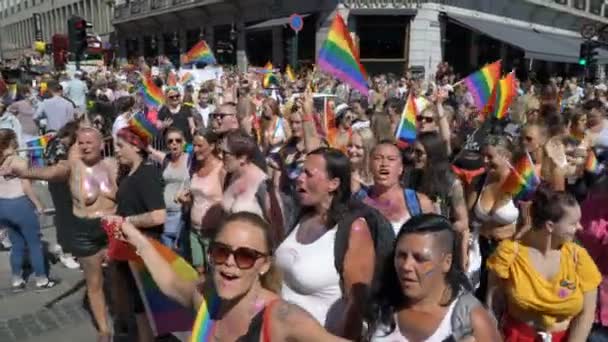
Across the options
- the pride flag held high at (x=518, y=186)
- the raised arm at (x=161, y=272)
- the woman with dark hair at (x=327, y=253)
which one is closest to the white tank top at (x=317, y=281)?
the woman with dark hair at (x=327, y=253)

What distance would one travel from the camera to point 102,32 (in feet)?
182

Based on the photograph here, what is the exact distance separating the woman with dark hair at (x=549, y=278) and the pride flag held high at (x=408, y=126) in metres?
3.35

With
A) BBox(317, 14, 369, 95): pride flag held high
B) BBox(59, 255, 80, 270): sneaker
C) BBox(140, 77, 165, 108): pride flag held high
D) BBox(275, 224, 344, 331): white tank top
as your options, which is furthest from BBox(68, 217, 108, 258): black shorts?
BBox(140, 77, 165, 108): pride flag held high

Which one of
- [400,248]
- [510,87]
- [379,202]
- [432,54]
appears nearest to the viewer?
[400,248]

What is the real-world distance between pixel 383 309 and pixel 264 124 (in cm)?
541

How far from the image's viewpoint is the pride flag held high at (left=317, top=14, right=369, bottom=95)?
6082mm

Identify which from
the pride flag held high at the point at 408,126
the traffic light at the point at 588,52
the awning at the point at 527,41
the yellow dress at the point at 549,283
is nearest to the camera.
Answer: the yellow dress at the point at 549,283

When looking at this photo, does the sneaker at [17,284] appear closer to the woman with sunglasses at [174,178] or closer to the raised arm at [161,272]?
the woman with sunglasses at [174,178]

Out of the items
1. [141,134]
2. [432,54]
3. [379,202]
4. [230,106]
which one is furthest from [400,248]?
[432,54]

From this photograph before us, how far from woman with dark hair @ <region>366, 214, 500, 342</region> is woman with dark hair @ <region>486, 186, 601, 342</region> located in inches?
33.8

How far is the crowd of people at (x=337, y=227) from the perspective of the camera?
2.18 meters

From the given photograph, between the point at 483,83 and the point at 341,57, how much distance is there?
309 cm

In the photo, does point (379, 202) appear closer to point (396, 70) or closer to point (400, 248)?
point (400, 248)

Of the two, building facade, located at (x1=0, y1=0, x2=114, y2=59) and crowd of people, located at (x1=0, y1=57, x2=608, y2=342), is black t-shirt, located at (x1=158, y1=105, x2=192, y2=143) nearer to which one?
crowd of people, located at (x1=0, y1=57, x2=608, y2=342)
